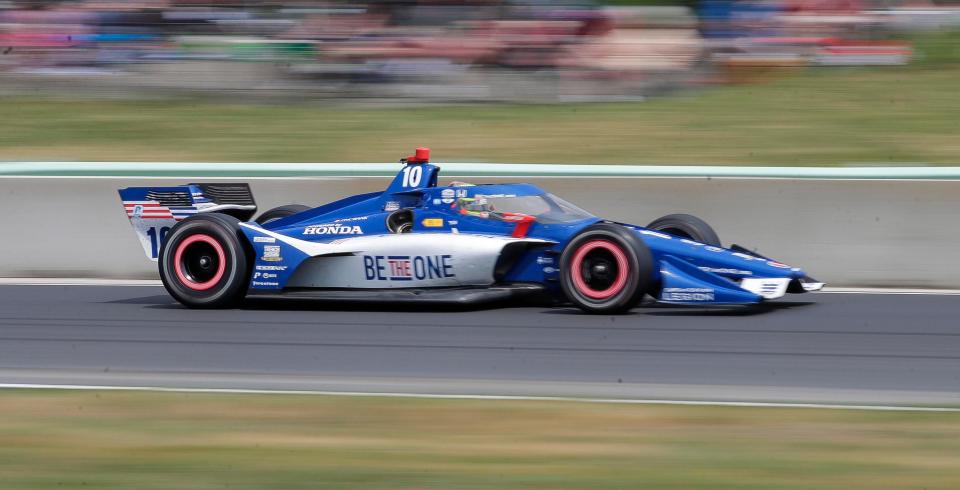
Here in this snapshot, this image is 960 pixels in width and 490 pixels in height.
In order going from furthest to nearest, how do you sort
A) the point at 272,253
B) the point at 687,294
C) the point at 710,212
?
the point at 710,212
the point at 272,253
the point at 687,294

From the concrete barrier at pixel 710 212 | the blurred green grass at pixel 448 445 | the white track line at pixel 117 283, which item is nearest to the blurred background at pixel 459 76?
the concrete barrier at pixel 710 212

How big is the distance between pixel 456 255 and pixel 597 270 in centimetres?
100

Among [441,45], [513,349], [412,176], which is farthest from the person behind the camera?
[441,45]

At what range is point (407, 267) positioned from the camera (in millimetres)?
9500

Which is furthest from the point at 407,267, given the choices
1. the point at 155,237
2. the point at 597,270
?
the point at 155,237

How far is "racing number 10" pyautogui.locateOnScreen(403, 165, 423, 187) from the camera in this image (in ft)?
32.4

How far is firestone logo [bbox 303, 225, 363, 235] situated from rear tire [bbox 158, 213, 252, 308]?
474mm

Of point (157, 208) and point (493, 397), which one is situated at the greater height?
point (157, 208)

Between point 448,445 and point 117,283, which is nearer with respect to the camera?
point 448,445

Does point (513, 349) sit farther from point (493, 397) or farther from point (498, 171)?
point (498, 171)

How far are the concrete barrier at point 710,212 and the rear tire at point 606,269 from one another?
2.03m

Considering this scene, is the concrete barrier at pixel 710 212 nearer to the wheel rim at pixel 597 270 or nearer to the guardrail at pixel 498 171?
A: the guardrail at pixel 498 171

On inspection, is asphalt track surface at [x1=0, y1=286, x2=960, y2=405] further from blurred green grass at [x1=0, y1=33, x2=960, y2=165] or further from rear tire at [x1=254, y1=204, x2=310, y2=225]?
blurred green grass at [x1=0, y1=33, x2=960, y2=165]

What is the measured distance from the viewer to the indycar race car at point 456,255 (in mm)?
8969
